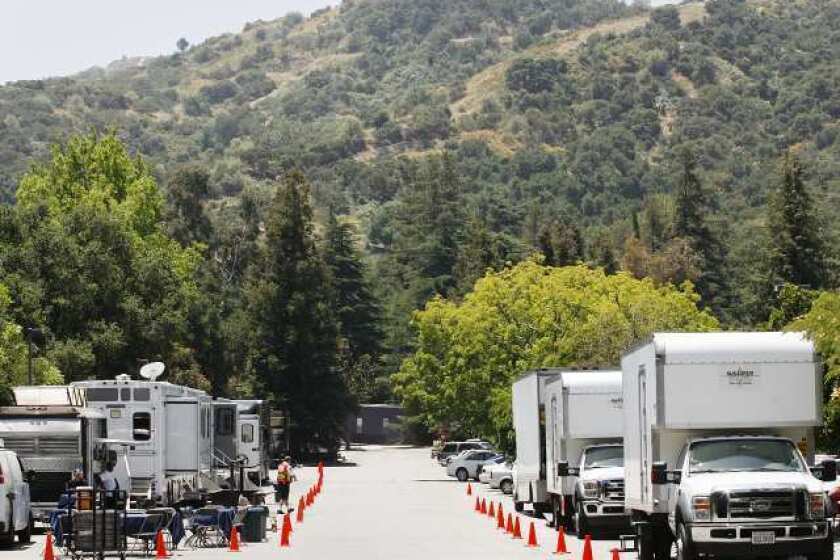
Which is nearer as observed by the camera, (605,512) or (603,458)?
(605,512)

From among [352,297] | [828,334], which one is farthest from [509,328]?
[352,297]

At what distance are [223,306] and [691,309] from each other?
48.1 m

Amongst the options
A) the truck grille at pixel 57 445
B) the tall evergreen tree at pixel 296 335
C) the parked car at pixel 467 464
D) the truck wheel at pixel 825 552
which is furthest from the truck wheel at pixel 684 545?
the tall evergreen tree at pixel 296 335

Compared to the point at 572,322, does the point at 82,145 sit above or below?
above

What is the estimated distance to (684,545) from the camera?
952 inches

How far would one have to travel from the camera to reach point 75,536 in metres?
27.4

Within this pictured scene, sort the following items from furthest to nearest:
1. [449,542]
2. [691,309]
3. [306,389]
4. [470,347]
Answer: [306,389] → [470,347] → [691,309] → [449,542]

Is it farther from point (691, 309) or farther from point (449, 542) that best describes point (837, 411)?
point (691, 309)

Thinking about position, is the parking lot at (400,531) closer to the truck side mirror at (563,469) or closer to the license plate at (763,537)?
the truck side mirror at (563,469)

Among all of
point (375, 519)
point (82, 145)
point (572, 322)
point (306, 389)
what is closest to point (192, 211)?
point (306, 389)

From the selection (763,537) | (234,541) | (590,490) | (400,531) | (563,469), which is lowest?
(400,531)

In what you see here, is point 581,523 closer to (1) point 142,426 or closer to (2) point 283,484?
(1) point 142,426

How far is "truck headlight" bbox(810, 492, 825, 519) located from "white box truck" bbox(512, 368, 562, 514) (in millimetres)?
14089

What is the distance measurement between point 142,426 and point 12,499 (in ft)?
33.5
